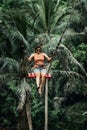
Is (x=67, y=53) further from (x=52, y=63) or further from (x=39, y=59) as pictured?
(x=39, y=59)

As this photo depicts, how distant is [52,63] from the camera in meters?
23.8

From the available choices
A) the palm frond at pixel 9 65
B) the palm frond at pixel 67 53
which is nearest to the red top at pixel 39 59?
the palm frond at pixel 9 65

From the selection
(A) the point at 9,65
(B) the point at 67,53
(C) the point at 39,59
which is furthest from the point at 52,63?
(C) the point at 39,59

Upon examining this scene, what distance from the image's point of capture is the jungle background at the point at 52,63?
62.1ft

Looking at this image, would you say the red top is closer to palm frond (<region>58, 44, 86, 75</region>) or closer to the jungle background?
the jungle background

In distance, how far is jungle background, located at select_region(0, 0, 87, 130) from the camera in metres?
18.9

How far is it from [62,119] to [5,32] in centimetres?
749

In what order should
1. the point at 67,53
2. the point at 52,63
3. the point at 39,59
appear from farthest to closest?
the point at 52,63, the point at 67,53, the point at 39,59

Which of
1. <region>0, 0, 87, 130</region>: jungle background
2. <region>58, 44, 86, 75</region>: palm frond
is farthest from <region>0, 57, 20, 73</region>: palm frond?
<region>58, 44, 86, 75</region>: palm frond

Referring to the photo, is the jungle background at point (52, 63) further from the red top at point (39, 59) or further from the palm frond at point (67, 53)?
the red top at point (39, 59)

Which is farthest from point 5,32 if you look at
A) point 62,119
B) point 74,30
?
point 62,119

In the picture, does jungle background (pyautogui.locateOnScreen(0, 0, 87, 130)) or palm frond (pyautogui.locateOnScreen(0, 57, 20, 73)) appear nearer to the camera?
jungle background (pyautogui.locateOnScreen(0, 0, 87, 130))

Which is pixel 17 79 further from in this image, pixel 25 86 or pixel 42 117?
pixel 42 117

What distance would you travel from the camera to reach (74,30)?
24453mm
